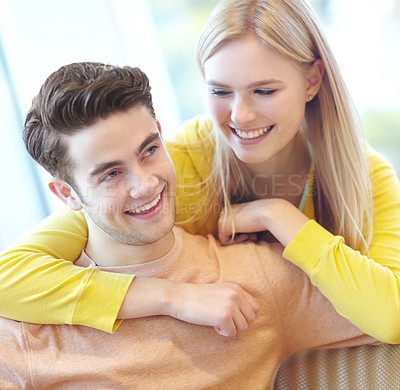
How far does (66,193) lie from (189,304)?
0.37 meters

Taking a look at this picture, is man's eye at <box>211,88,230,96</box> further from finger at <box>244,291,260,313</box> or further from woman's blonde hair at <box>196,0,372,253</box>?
finger at <box>244,291,260,313</box>

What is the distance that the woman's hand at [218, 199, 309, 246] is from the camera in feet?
4.32

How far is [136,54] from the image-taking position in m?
2.60

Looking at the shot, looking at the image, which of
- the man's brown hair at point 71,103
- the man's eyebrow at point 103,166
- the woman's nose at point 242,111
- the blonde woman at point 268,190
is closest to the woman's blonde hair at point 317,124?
the blonde woman at point 268,190

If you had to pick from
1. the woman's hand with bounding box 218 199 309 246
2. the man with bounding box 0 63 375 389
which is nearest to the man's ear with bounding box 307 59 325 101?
the woman's hand with bounding box 218 199 309 246

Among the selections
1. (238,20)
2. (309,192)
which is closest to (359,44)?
(309,192)

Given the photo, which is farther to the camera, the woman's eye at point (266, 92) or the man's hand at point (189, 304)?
the woman's eye at point (266, 92)

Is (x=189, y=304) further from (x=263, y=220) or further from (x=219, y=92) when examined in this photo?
(x=219, y=92)

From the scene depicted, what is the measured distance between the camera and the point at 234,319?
1195mm

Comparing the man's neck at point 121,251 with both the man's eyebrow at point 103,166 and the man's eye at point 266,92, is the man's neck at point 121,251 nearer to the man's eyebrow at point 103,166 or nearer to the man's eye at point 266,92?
the man's eyebrow at point 103,166

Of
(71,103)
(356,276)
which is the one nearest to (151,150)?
(71,103)

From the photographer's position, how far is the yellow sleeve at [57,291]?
1178mm

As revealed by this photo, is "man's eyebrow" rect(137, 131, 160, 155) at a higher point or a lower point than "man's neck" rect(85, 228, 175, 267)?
higher

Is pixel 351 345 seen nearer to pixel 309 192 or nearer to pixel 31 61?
pixel 309 192
